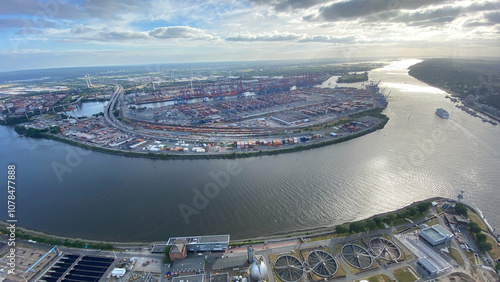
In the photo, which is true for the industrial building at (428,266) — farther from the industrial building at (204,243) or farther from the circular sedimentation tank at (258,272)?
the industrial building at (204,243)

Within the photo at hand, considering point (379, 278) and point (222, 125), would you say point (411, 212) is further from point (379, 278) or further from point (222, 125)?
point (222, 125)

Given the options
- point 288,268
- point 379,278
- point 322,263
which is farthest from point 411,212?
point 288,268

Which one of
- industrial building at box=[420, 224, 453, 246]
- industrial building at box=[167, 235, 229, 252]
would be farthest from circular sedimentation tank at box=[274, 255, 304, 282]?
industrial building at box=[420, 224, 453, 246]

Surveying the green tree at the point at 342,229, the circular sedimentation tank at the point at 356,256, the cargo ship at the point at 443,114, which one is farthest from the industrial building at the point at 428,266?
the cargo ship at the point at 443,114

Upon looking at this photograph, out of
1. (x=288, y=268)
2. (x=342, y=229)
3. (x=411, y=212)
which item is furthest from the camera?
(x=411, y=212)

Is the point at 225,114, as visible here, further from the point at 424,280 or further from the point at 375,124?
the point at 424,280

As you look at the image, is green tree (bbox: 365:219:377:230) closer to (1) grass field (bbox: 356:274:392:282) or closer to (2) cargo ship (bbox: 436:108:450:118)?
(1) grass field (bbox: 356:274:392:282)
